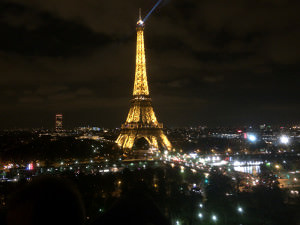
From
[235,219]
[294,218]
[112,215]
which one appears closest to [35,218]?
[112,215]

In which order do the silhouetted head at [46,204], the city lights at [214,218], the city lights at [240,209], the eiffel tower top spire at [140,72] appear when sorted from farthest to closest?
the eiffel tower top spire at [140,72] < the city lights at [240,209] < the city lights at [214,218] < the silhouetted head at [46,204]

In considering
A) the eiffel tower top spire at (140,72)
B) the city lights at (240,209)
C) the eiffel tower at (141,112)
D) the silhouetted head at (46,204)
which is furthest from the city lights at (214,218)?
the eiffel tower top spire at (140,72)

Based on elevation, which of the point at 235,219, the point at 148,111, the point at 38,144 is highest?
the point at 148,111

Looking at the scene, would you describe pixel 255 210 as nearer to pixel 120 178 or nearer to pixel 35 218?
pixel 120 178

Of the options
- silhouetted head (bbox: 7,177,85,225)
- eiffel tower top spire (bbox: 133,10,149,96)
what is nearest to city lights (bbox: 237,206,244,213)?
silhouetted head (bbox: 7,177,85,225)

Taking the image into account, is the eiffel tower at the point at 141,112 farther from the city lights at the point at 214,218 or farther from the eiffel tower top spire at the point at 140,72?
the city lights at the point at 214,218

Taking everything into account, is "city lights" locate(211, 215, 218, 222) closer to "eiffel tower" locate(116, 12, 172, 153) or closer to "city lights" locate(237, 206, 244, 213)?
"city lights" locate(237, 206, 244, 213)

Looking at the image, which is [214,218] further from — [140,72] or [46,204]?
[140,72]
